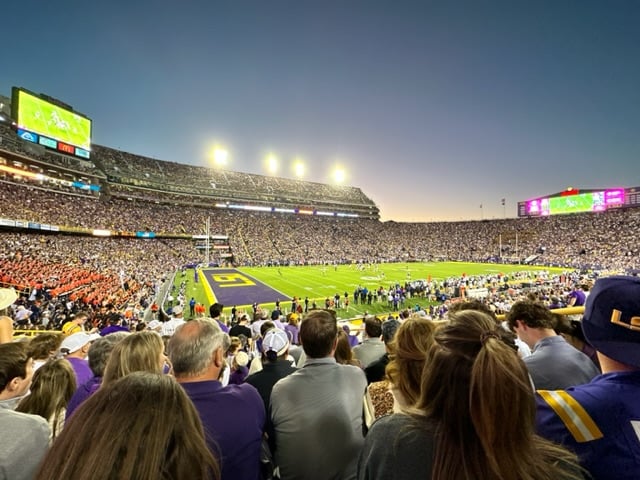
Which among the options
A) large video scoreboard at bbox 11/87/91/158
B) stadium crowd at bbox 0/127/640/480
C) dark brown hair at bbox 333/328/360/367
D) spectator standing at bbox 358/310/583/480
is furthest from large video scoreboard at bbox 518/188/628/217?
large video scoreboard at bbox 11/87/91/158

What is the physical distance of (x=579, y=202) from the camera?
234ft

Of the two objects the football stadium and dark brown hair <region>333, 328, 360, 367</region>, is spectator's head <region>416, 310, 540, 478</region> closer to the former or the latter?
the football stadium

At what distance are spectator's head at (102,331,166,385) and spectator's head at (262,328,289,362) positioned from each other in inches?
41.9

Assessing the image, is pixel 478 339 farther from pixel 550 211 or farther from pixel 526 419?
pixel 550 211

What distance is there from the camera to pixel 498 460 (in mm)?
1108

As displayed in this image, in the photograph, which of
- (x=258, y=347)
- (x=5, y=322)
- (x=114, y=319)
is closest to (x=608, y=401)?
(x=258, y=347)

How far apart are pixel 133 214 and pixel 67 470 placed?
62.1 m

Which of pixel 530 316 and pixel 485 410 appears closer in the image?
pixel 485 410

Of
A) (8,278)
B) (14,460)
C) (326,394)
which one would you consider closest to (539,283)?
(326,394)

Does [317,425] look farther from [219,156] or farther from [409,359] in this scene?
[219,156]

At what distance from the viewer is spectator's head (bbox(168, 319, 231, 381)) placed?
2.37 m

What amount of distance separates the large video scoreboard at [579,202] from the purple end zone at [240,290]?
255 ft

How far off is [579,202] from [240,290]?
81504 mm

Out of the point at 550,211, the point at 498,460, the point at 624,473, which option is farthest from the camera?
the point at 550,211
